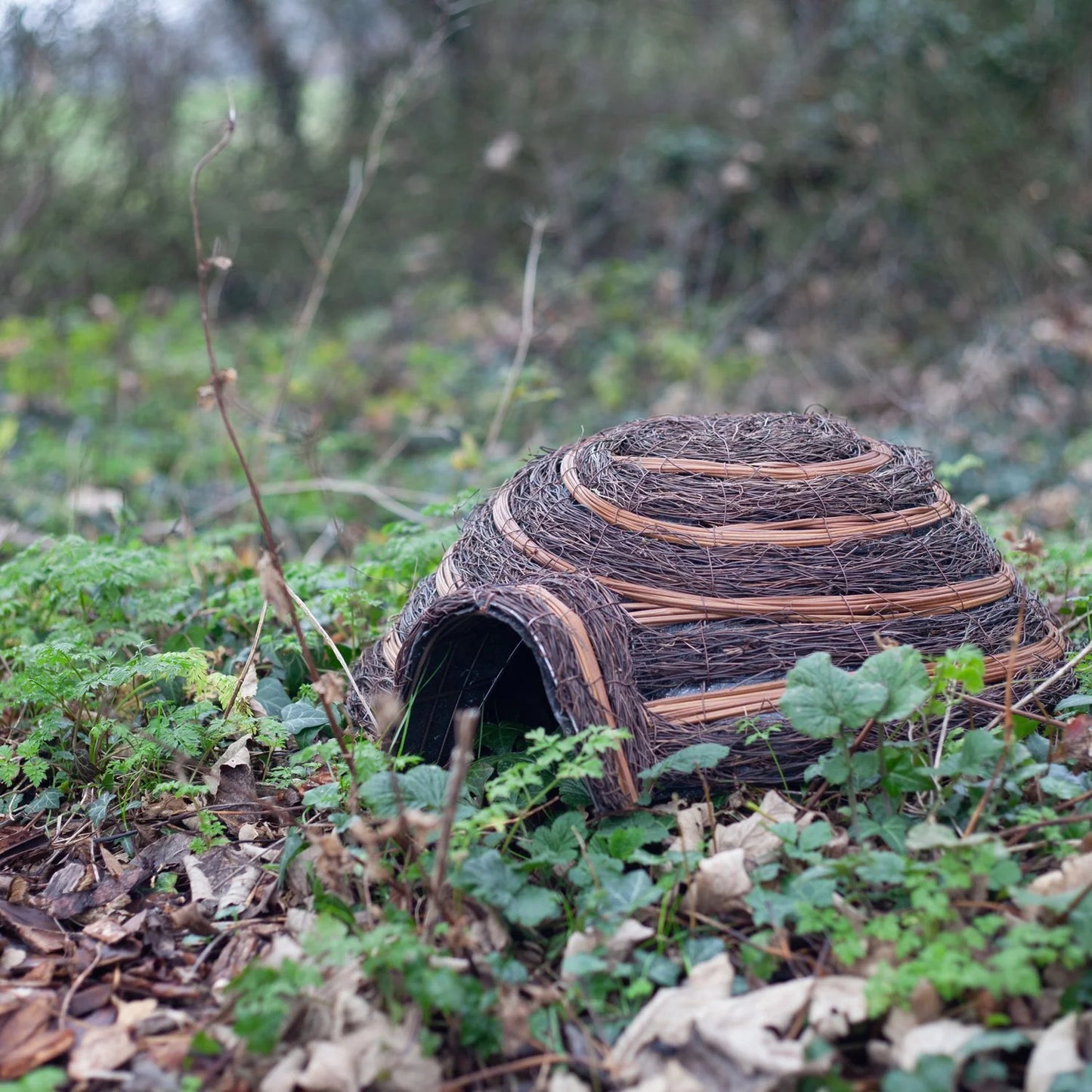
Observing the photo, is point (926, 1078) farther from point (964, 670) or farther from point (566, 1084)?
point (964, 670)

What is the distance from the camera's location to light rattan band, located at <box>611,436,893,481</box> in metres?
3.00

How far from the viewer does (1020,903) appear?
7.06 feet

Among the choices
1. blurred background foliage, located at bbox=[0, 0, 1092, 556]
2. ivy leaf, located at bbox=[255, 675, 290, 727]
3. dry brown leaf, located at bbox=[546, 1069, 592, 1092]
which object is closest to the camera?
dry brown leaf, located at bbox=[546, 1069, 592, 1092]

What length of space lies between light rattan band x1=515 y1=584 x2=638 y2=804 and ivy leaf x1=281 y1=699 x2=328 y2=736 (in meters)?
0.92

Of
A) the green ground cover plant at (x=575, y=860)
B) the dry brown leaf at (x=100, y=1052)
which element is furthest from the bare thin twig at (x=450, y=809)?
the dry brown leaf at (x=100, y=1052)

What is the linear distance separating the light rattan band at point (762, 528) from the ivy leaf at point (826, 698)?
0.49m

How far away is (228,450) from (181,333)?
13.2 feet

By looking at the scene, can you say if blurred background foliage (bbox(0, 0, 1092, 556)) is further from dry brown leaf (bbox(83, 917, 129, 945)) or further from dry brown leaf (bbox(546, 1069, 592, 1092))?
dry brown leaf (bbox(546, 1069, 592, 1092))

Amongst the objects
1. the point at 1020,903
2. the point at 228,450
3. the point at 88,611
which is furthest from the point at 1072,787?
the point at 228,450

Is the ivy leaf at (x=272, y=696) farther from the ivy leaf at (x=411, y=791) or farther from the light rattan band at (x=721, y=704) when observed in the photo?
the light rattan band at (x=721, y=704)

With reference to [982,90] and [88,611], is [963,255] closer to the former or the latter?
[982,90]

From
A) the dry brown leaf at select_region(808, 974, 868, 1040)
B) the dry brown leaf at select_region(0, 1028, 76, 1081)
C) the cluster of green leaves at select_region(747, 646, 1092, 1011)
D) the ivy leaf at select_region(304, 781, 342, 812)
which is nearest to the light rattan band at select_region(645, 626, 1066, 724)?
the cluster of green leaves at select_region(747, 646, 1092, 1011)

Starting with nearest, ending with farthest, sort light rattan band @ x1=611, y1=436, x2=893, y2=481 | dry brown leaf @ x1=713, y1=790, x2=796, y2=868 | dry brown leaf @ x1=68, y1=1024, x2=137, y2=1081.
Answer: dry brown leaf @ x1=68, y1=1024, x2=137, y2=1081 < dry brown leaf @ x1=713, y1=790, x2=796, y2=868 < light rattan band @ x1=611, y1=436, x2=893, y2=481

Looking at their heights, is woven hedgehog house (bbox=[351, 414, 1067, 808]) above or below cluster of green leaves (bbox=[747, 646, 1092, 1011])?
above
